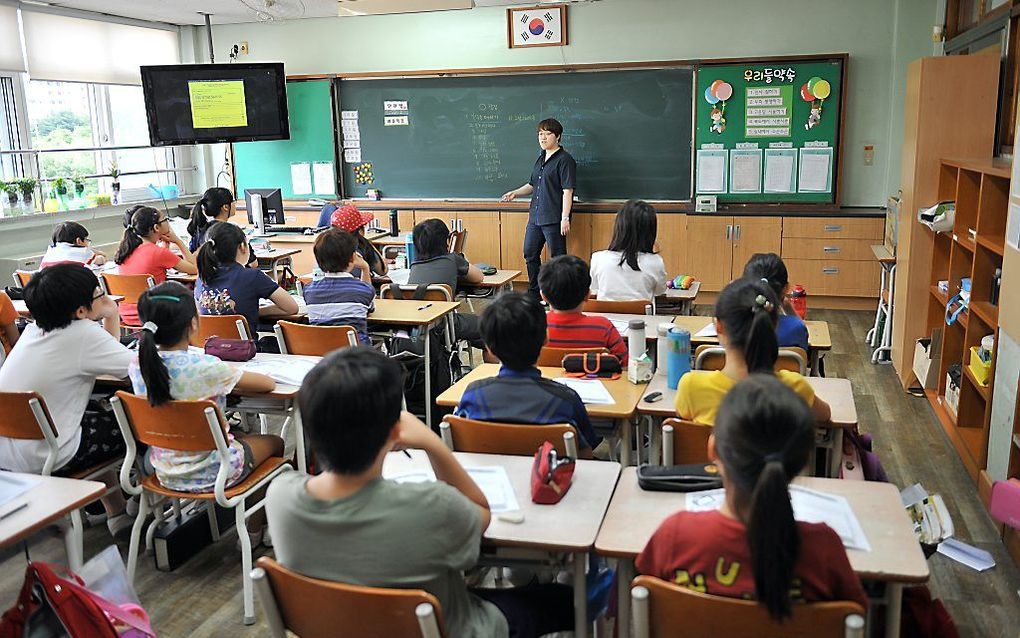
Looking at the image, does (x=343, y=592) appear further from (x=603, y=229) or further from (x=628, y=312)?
(x=603, y=229)

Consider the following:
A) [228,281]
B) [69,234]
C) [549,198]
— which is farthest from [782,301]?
[69,234]

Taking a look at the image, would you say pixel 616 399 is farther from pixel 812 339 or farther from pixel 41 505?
pixel 41 505

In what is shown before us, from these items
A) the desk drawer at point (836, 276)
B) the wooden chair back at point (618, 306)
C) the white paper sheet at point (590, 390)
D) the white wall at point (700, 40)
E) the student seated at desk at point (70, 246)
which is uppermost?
the white wall at point (700, 40)

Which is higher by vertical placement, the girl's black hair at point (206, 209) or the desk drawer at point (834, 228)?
the girl's black hair at point (206, 209)

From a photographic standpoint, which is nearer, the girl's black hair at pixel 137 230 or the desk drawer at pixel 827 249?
the girl's black hair at pixel 137 230

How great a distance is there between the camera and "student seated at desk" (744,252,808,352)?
3374 millimetres

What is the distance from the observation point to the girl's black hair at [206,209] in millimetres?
6414

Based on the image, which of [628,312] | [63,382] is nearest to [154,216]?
[63,382]

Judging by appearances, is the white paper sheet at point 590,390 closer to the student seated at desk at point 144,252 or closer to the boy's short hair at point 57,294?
the boy's short hair at point 57,294

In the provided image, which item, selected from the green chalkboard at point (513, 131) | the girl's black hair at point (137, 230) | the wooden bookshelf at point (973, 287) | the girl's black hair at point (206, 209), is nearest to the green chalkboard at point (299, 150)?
the green chalkboard at point (513, 131)

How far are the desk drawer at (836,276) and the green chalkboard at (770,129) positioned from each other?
1.85 feet

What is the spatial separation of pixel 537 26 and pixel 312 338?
5.04m

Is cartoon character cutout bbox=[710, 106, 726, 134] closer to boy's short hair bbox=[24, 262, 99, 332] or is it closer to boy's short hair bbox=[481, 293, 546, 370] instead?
boy's short hair bbox=[481, 293, 546, 370]

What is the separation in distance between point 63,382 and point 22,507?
1.05 meters
